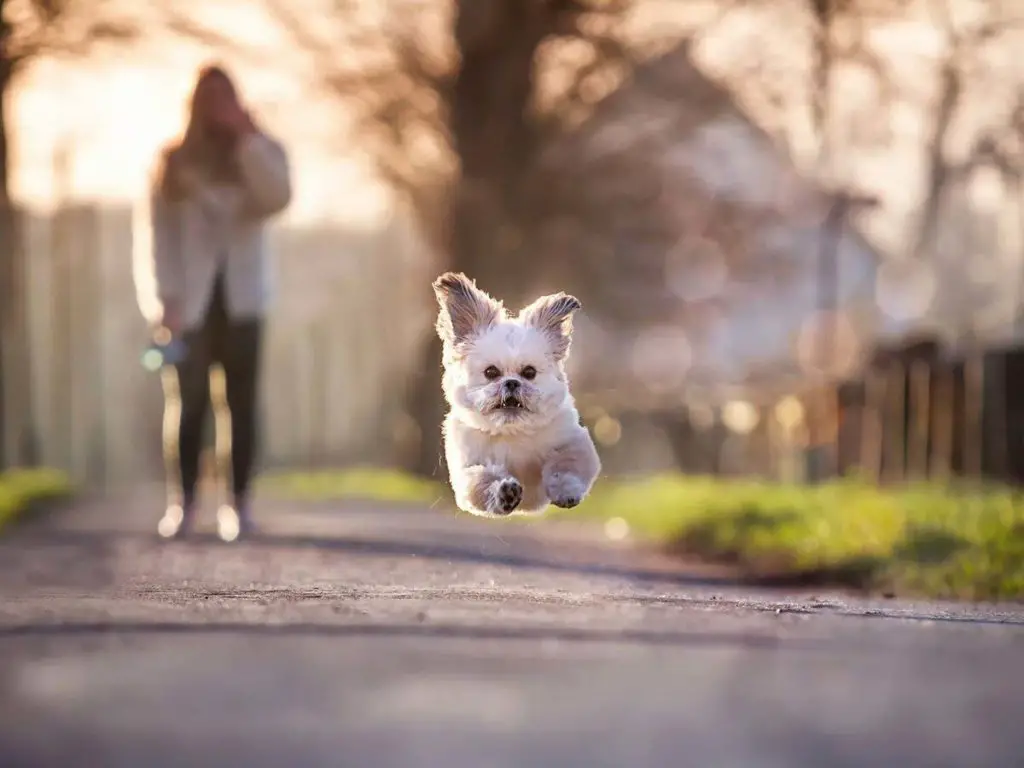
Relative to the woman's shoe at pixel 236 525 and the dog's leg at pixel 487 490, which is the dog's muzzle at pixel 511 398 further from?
the woman's shoe at pixel 236 525

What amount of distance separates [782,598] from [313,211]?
593cm

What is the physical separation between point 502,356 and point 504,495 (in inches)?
15.7

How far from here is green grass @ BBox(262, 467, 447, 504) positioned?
31.5ft

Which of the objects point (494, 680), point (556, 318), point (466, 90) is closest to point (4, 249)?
point (466, 90)

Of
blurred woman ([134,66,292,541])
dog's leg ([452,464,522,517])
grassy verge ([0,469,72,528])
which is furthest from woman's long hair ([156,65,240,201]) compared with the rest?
grassy verge ([0,469,72,528])

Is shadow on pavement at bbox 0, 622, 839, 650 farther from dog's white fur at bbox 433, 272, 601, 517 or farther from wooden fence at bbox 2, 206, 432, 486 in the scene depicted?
wooden fence at bbox 2, 206, 432, 486

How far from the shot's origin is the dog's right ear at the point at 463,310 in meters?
3.78

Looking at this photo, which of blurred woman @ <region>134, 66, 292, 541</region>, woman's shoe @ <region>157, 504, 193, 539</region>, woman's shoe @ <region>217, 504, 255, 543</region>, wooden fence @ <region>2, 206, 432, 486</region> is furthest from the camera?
wooden fence @ <region>2, 206, 432, 486</region>

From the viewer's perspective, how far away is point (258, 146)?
559cm

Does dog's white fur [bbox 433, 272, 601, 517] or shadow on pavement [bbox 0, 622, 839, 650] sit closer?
shadow on pavement [bbox 0, 622, 839, 650]

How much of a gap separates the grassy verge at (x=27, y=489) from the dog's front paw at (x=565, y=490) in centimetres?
524

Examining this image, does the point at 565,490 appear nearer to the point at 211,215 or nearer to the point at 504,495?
the point at 504,495

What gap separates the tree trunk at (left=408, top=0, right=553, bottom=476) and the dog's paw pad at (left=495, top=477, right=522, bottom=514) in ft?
18.8

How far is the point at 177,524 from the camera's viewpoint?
6.71 meters
